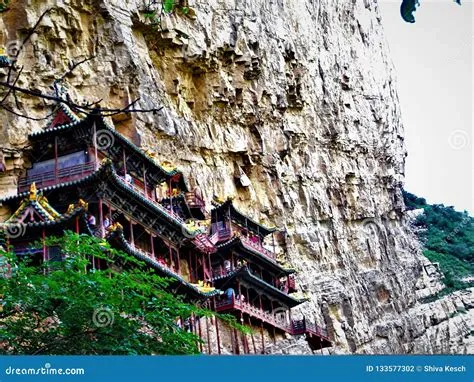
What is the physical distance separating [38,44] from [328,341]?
10.8 meters

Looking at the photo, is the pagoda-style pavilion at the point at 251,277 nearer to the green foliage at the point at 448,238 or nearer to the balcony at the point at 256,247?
the balcony at the point at 256,247

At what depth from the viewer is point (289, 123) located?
26344 millimetres

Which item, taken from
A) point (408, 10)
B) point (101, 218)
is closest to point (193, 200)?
point (101, 218)

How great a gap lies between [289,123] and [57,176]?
12.3 metres

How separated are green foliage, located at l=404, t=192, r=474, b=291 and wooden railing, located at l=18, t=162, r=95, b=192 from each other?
2104 cm

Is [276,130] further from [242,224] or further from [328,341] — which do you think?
[328,341]

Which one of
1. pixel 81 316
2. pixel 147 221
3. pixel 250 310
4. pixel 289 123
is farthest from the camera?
pixel 289 123

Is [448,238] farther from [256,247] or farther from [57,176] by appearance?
[57,176]

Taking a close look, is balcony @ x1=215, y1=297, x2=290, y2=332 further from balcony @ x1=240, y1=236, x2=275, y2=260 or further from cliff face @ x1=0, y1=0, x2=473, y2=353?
balcony @ x1=240, y1=236, x2=275, y2=260

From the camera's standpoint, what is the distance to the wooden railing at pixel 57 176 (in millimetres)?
15039

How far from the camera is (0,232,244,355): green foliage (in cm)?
708

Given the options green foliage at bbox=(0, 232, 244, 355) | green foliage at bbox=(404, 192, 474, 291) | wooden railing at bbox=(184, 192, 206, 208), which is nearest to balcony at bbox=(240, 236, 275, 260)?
wooden railing at bbox=(184, 192, 206, 208)

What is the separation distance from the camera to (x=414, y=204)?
42125 mm

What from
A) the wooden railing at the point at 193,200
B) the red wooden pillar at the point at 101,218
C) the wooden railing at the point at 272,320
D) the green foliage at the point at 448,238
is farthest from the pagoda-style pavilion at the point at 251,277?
the green foliage at the point at 448,238
